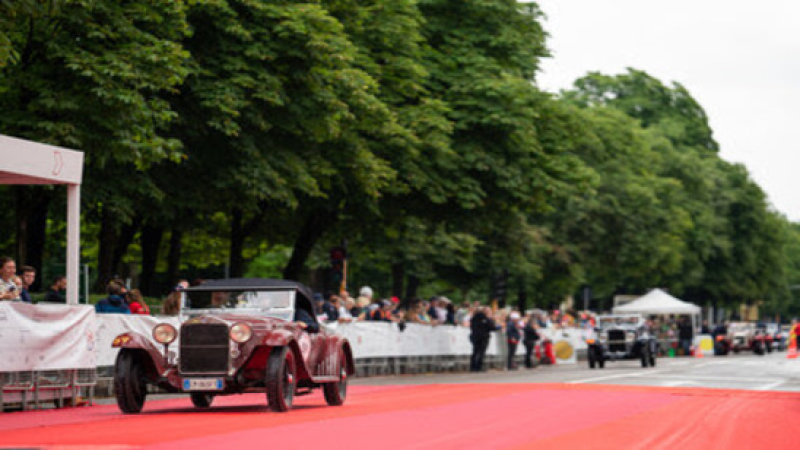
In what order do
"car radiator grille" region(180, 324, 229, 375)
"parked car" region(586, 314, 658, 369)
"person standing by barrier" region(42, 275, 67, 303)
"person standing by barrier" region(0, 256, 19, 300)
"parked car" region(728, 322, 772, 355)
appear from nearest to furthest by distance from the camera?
1. "car radiator grille" region(180, 324, 229, 375)
2. "person standing by barrier" region(0, 256, 19, 300)
3. "person standing by barrier" region(42, 275, 67, 303)
4. "parked car" region(586, 314, 658, 369)
5. "parked car" region(728, 322, 772, 355)

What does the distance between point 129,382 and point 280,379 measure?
184 cm

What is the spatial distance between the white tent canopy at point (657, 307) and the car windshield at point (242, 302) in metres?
50.8

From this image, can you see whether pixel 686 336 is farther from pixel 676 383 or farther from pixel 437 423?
pixel 437 423

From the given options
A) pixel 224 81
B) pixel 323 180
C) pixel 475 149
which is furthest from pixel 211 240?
pixel 224 81

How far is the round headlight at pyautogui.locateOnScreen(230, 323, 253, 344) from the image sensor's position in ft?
57.7

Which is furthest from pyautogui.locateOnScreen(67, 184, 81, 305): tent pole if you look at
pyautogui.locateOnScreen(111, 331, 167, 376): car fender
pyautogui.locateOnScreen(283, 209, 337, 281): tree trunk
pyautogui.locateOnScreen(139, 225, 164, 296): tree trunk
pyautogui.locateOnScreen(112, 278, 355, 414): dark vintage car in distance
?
pyautogui.locateOnScreen(139, 225, 164, 296): tree trunk

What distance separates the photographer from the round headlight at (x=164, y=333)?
17875mm

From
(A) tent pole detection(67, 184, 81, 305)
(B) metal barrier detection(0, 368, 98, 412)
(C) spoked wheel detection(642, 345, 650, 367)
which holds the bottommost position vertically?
(B) metal barrier detection(0, 368, 98, 412)

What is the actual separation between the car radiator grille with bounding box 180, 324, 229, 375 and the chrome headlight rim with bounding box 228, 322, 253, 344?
74 mm

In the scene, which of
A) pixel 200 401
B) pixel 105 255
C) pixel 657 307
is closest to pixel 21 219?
pixel 105 255

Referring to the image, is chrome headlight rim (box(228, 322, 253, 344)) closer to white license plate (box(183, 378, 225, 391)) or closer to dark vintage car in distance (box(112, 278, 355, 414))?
dark vintage car in distance (box(112, 278, 355, 414))

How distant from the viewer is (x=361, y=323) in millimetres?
32812

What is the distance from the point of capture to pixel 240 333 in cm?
1761

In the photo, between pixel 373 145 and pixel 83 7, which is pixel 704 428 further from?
pixel 373 145
